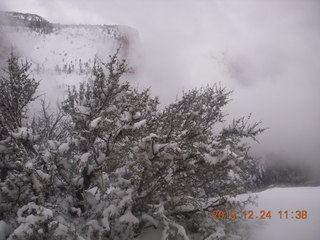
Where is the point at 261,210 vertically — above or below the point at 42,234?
below

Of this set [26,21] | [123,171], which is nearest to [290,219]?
[123,171]

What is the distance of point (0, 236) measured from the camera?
4.14 meters

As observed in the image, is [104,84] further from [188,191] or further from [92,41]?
[92,41]

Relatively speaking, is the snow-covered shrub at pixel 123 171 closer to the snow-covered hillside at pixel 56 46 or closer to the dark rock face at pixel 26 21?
the snow-covered hillside at pixel 56 46

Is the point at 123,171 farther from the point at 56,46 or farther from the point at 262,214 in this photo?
the point at 56,46

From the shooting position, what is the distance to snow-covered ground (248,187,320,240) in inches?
223

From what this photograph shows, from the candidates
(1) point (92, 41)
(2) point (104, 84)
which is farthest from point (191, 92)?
(1) point (92, 41)

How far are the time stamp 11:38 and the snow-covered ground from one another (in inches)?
1.0

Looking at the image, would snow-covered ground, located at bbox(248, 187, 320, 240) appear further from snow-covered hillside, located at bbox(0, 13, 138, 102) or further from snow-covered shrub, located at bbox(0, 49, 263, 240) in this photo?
snow-covered hillside, located at bbox(0, 13, 138, 102)

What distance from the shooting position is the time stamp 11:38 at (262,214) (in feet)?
19.3

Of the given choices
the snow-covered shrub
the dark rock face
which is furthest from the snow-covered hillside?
the snow-covered shrub

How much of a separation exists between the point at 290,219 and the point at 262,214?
0.74 m

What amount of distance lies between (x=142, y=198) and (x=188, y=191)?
1.08m

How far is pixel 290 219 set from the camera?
247 inches
